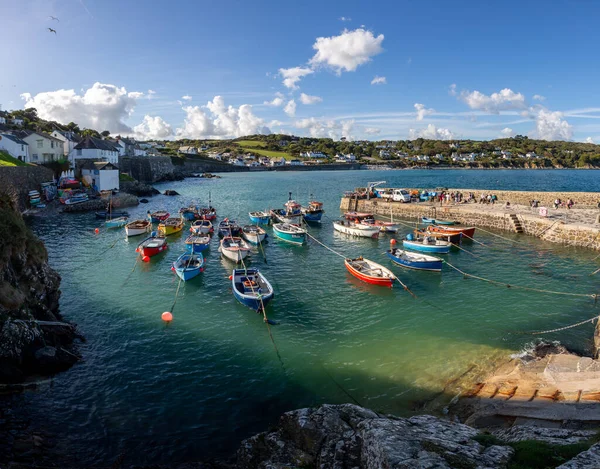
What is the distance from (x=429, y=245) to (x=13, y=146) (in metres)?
63.8

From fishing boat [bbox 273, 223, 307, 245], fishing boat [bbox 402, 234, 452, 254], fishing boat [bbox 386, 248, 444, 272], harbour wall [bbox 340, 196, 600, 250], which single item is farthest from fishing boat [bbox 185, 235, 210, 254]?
harbour wall [bbox 340, 196, 600, 250]

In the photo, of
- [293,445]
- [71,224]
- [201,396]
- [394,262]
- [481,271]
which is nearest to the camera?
[293,445]

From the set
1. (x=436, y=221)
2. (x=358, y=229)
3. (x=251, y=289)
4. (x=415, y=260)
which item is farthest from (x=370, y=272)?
(x=436, y=221)

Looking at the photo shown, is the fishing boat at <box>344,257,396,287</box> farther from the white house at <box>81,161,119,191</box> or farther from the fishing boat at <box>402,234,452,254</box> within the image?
the white house at <box>81,161,119,191</box>

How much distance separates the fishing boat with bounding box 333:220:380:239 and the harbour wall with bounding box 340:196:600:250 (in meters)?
5.08

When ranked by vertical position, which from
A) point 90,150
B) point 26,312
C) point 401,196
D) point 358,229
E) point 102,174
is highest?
point 90,150

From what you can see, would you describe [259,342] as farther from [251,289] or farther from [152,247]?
[152,247]

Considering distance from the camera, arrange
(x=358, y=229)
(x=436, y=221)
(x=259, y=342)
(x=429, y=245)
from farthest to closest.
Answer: (x=436, y=221), (x=358, y=229), (x=429, y=245), (x=259, y=342)

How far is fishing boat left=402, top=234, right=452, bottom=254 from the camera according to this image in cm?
3422

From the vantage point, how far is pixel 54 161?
71000mm

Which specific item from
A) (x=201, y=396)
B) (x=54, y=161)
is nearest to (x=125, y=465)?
(x=201, y=396)

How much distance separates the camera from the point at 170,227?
44000 mm

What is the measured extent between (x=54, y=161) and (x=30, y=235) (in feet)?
197

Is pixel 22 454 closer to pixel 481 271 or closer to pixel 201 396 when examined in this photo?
pixel 201 396
